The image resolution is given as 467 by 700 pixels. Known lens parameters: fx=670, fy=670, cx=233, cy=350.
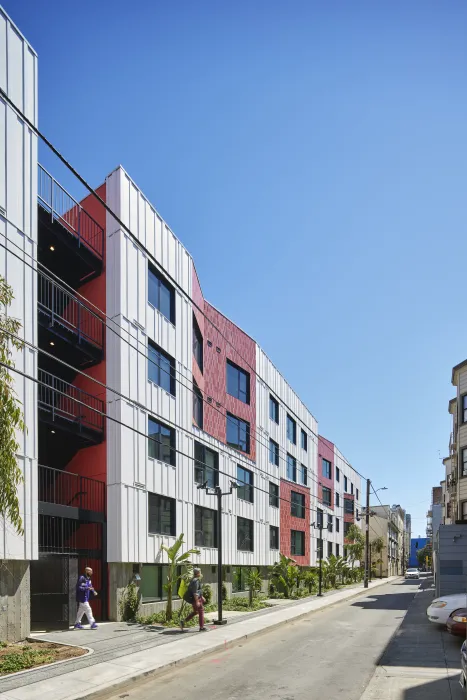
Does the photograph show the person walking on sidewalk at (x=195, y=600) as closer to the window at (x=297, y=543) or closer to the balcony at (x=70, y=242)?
the balcony at (x=70, y=242)

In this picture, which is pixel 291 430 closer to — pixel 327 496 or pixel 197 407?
pixel 327 496

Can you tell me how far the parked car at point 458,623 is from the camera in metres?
16.9

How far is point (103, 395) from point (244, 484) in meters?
14.5

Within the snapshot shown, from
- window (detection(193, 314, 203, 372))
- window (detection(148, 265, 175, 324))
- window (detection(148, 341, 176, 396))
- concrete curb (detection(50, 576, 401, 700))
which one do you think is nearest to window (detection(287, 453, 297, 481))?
window (detection(193, 314, 203, 372))

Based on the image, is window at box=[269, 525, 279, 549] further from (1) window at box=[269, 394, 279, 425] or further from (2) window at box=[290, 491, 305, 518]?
(1) window at box=[269, 394, 279, 425]

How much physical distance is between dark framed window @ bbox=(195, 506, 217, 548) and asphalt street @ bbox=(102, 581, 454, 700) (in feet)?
24.1

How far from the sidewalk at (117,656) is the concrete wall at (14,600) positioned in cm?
84

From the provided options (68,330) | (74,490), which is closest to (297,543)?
(74,490)

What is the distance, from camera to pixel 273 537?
39375 millimetres

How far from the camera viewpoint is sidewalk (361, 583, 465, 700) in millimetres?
10734

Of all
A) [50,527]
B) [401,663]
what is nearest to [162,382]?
[50,527]

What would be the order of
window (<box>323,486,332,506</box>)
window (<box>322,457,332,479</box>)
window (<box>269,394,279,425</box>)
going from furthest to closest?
window (<box>322,457,332,479</box>)
window (<box>323,486,332,506</box>)
window (<box>269,394,279,425</box>)

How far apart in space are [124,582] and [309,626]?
20.1ft

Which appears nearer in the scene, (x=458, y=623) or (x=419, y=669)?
(x=419, y=669)
